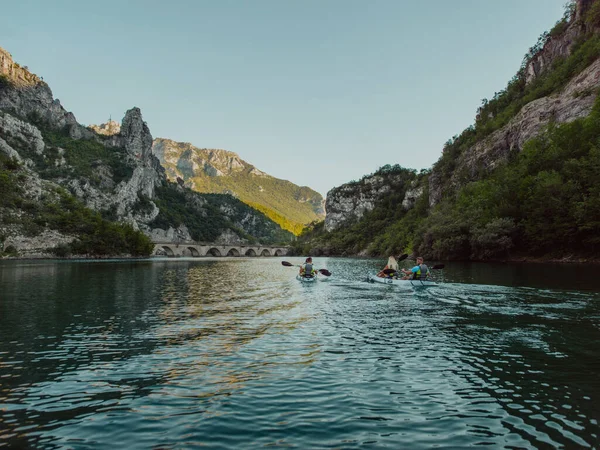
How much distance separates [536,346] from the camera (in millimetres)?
14641

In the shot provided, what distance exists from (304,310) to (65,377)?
563 inches

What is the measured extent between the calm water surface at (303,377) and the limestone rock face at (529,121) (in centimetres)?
6932

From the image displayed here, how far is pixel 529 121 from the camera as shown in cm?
8825

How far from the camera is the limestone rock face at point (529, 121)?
7531 centimetres

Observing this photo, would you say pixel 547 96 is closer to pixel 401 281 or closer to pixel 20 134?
pixel 401 281

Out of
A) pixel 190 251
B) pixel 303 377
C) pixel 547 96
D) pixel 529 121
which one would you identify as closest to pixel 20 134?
pixel 190 251

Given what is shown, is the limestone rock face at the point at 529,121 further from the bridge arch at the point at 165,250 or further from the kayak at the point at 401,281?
the bridge arch at the point at 165,250

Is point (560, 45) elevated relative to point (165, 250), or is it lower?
elevated

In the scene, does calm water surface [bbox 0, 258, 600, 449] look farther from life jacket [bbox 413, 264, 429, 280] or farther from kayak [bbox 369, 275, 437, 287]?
life jacket [bbox 413, 264, 429, 280]

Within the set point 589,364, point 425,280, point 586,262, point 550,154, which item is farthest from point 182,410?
point 550,154

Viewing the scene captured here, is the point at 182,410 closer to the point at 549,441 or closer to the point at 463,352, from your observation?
the point at 549,441

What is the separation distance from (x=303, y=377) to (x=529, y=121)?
95.9 meters

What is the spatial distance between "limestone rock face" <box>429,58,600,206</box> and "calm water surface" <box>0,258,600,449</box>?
69321mm

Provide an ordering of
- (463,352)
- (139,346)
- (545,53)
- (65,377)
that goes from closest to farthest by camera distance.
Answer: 1. (65,377)
2. (463,352)
3. (139,346)
4. (545,53)
